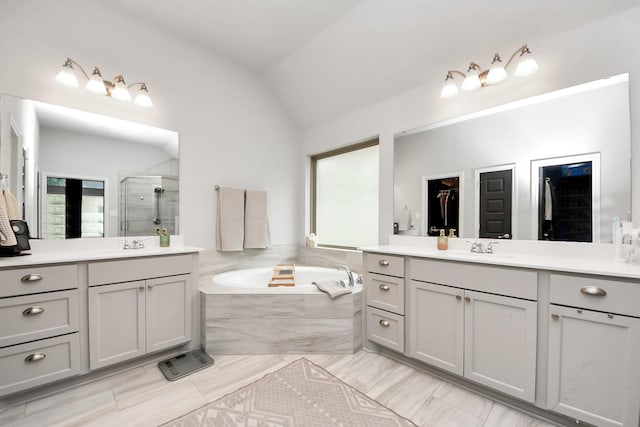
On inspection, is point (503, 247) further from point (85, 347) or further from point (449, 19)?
point (85, 347)

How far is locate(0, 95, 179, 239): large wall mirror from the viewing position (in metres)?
1.87

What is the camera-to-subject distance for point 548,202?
177 centimetres

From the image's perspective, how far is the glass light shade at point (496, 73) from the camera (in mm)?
1873

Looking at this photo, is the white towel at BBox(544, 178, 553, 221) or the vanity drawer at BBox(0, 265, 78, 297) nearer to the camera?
the vanity drawer at BBox(0, 265, 78, 297)

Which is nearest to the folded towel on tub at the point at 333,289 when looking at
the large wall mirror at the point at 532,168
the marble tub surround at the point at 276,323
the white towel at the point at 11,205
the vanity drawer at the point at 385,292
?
the marble tub surround at the point at 276,323

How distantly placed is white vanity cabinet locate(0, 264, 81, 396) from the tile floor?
0.19m

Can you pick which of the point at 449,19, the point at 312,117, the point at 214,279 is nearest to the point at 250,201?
the point at 214,279

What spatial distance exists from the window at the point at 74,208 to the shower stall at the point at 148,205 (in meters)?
0.16

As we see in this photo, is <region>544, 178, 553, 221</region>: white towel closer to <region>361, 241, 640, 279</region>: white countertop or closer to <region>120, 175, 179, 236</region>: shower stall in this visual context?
<region>361, 241, 640, 279</region>: white countertop

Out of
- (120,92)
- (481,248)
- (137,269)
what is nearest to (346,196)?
(481,248)

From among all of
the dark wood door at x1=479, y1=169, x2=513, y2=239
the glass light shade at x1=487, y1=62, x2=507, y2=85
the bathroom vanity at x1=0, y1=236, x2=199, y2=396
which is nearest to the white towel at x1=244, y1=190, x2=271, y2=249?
the bathroom vanity at x1=0, y1=236, x2=199, y2=396

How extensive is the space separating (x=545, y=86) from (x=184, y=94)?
3007 mm

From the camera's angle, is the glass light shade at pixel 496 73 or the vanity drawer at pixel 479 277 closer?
the vanity drawer at pixel 479 277

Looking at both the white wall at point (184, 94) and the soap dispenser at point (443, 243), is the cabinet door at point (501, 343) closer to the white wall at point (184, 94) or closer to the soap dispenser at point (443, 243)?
the soap dispenser at point (443, 243)
